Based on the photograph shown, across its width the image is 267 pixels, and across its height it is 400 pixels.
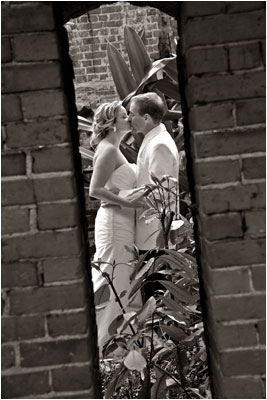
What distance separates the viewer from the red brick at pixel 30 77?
1480 mm

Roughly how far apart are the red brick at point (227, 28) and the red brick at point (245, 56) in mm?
25

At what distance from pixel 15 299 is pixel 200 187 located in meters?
0.69

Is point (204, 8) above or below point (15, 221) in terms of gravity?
above

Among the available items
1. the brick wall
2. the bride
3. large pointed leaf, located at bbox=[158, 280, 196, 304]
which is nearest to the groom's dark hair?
the bride

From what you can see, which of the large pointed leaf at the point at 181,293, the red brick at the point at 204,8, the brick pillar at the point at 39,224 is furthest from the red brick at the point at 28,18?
the large pointed leaf at the point at 181,293

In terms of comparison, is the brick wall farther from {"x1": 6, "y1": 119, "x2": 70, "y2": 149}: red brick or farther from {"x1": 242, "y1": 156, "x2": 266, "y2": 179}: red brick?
{"x1": 242, "y1": 156, "x2": 266, "y2": 179}: red brick

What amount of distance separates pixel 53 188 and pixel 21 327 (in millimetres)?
459

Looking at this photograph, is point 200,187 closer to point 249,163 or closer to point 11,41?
point 249,163

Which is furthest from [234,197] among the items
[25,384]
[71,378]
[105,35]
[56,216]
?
[105,35]

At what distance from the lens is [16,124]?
4.90 ft

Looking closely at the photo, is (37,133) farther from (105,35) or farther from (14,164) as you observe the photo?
(105,35)

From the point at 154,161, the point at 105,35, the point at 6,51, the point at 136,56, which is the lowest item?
the point at 154,161

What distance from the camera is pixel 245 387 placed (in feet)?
4.95

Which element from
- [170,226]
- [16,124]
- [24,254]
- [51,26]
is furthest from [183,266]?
[51,26]
